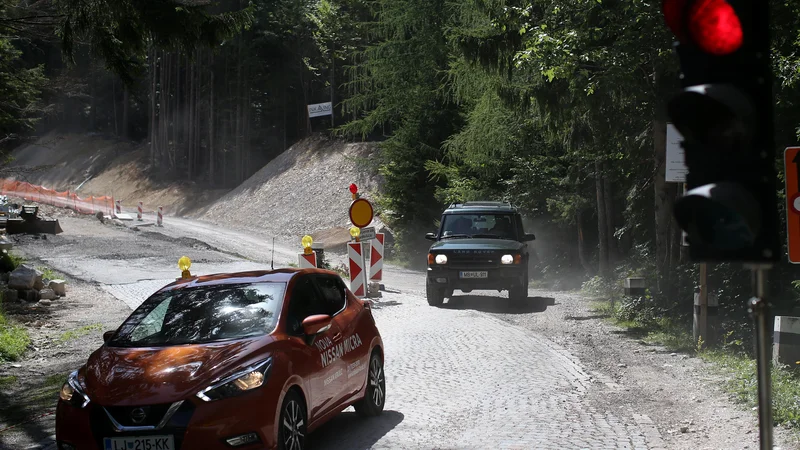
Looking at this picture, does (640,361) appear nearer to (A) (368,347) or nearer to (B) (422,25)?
(A) (368,347)

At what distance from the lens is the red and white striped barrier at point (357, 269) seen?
17.6 meters

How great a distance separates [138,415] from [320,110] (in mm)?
53544

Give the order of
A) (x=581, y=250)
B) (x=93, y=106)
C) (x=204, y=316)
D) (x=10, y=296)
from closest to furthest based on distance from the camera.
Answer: (x=204, y=316) → (x=10, y=296) → (x=581, y=250) → (x=93, y=106)

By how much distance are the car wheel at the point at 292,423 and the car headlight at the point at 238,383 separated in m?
0.29

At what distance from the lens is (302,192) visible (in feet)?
168

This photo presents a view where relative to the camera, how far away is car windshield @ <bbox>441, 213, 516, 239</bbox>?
19.2m

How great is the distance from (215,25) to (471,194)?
55.3 feet

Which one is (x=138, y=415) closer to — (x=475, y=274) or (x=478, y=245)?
(x=475, y=274)

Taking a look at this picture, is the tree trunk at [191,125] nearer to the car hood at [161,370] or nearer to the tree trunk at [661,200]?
the tree trunk at [661,200]

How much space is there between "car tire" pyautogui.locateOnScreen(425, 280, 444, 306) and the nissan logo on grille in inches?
491

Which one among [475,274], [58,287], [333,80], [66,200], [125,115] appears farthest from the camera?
[125,115]

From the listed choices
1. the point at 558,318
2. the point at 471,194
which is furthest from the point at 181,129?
the point at 558,318

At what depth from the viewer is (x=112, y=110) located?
88.5 meters

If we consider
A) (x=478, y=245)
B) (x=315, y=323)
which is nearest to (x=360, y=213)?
(x=478, y=245)
